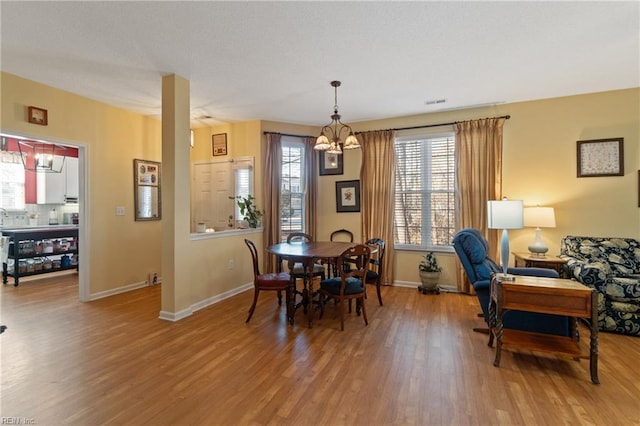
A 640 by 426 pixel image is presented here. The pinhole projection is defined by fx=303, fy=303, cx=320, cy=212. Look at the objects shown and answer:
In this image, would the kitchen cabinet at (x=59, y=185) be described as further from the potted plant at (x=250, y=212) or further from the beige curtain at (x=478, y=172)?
the beige curtain at (x=478, y=172)

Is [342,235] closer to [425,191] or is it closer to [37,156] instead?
[425,191]

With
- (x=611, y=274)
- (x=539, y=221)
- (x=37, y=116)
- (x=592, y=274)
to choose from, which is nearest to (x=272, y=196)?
(x=37, y=116)

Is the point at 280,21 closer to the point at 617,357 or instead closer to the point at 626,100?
the point at 617,357

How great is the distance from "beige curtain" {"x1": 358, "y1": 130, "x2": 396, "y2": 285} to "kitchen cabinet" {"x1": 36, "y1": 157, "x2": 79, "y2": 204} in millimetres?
5749

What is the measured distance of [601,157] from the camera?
12.6 feet

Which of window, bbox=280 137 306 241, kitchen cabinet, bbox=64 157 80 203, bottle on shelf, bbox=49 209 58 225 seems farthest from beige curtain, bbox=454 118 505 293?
bottle on shelf, bbox=49 209 58 225

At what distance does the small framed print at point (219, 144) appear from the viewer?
5293 mm

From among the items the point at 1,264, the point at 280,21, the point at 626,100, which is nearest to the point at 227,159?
the point at 280,21

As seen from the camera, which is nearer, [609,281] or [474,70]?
[609,281]

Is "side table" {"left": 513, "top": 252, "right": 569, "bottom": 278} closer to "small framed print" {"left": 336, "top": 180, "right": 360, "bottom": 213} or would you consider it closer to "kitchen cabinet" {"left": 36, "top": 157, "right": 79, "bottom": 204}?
"small framed print" {"left": 336, "top": 180, "right": 360, "bottom": 213}

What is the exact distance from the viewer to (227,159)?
5262mm

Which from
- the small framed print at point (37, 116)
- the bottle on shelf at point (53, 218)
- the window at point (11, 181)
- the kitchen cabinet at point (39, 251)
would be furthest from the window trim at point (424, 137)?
the window at point (11, 181)

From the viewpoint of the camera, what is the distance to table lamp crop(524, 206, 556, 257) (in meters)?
3.79

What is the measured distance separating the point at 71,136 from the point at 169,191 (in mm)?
1728
